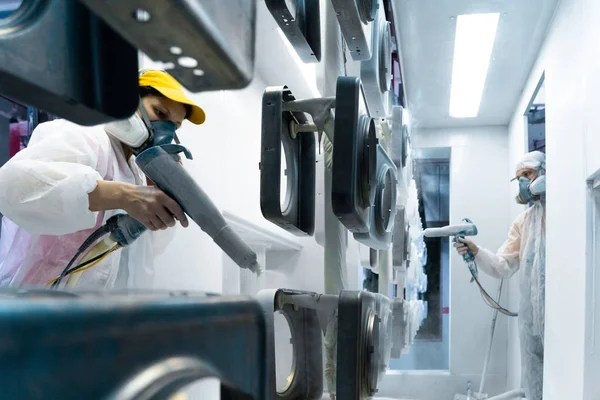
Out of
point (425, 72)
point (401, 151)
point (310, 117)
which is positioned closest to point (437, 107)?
point (425, 72)

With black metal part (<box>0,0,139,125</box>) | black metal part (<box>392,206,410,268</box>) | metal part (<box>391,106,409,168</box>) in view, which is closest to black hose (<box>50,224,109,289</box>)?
black metal part (<box>0,0,139,125</box>)

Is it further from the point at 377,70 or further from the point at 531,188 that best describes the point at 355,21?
the point at 531,188

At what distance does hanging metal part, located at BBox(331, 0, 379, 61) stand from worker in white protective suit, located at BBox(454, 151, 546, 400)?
2946mm

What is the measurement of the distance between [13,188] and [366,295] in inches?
20.0

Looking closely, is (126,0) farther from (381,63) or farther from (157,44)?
(381,63)

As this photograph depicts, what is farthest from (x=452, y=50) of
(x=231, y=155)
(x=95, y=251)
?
(x=95, y=251)

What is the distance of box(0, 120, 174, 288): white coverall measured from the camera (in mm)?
696

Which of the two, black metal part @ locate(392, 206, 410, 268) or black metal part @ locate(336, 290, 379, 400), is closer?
black metal part @ locate(336, 290, 379, 400)

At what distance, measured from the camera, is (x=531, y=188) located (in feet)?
12.5

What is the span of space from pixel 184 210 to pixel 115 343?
0.59 meters

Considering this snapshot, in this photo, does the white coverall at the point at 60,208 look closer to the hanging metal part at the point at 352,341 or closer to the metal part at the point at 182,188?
the metal part at the point at 182,188

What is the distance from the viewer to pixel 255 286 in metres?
1.03

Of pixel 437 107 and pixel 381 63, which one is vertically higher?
pixel 437 107

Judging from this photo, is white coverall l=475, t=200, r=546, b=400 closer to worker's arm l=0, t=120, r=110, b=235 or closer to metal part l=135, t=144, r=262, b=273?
metal part l=135, t=144, r=262, b=273
